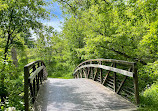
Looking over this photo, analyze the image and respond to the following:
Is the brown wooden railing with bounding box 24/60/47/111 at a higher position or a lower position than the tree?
lower

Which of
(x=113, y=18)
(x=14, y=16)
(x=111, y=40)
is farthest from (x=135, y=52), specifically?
(x=14, y=16)

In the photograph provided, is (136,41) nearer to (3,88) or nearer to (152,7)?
(152,7)

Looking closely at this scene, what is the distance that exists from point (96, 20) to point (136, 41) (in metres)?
3.37

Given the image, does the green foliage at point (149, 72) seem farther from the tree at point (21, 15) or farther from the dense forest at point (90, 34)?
the tree at point (21, 15)

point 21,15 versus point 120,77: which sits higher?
point 21,15

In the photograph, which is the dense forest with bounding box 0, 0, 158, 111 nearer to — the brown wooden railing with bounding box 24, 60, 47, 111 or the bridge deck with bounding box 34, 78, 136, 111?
the brown wooden railing with bounding box 24, 60, 47, 111

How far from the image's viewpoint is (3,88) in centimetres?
467

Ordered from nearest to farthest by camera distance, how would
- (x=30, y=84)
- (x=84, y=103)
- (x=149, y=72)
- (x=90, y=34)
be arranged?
(x=30, y=84) < (x=84, y=103) < (x=149, y=72) < (x=90, y=34)

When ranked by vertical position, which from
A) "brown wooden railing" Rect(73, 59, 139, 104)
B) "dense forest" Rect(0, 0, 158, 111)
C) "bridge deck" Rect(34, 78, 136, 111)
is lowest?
"bridge deck" Rect(34, 78, 136, 111)

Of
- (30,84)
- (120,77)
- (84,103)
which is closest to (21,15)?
(30,84)

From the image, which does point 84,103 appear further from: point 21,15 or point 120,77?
point 21,15

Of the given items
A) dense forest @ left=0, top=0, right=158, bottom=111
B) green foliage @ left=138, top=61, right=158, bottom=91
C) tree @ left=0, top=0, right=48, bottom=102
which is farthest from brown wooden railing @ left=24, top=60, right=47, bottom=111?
A: green foliage @ left=138, top=61, right=158, bottom=91

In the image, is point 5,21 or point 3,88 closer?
point 3,88

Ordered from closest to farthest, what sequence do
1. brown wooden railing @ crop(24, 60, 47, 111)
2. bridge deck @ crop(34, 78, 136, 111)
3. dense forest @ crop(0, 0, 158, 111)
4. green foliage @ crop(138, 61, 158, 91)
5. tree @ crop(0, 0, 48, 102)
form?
brown wooden railing @ crop(24, 60, 47, 111) < bridge deck @ crop(34, 78, 136, 111) < dense forest @ crop(0, 0, 158, 111) < green foliage @ crop(138, 61, 158, 91) < tree @ crop(0, 0, 48, 102)
